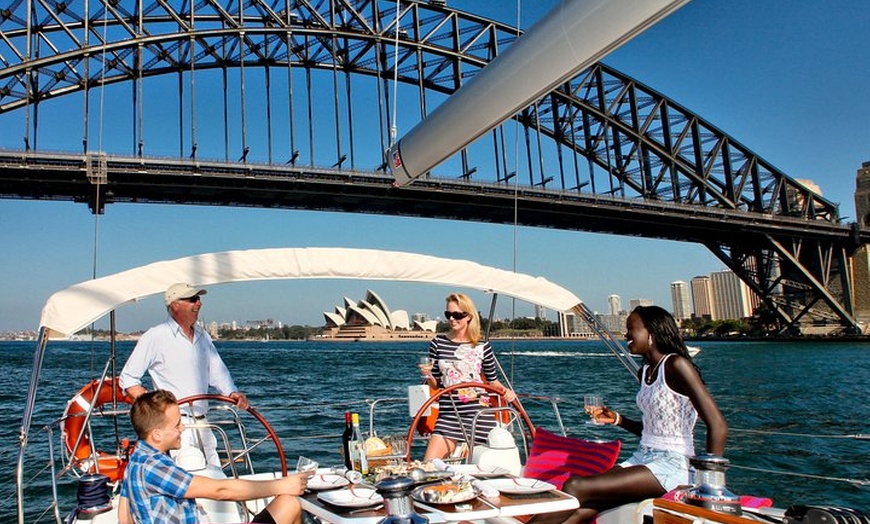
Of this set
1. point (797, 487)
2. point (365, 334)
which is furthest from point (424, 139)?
point (365, 334)

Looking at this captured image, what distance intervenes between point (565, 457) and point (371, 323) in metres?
68.2

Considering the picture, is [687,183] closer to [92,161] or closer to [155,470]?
[92,161]

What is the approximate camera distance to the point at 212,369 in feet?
13.5

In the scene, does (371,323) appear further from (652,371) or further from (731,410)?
(652,371)

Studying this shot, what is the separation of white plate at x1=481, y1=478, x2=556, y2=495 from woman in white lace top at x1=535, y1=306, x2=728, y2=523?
0.39ft

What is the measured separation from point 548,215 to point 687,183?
644 inches

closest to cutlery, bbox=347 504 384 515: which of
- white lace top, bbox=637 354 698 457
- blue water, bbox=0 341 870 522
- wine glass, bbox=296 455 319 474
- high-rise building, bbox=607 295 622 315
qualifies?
wine glass, bbox=296 455 319 474

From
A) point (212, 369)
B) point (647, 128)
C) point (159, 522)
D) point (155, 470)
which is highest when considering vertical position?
point (647, 128)

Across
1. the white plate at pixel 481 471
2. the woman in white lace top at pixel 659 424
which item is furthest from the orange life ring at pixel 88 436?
the woman in white lace top at pixel 659 424

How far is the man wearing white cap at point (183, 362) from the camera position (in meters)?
3.71

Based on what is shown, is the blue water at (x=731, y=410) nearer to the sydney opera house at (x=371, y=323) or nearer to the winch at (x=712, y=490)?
the winch at (x=712, y=490)

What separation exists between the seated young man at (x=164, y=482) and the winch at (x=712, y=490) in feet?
4.09

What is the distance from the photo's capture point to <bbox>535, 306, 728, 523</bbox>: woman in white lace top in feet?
8.84

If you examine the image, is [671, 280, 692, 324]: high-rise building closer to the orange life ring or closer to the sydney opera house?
the sydney opera house
